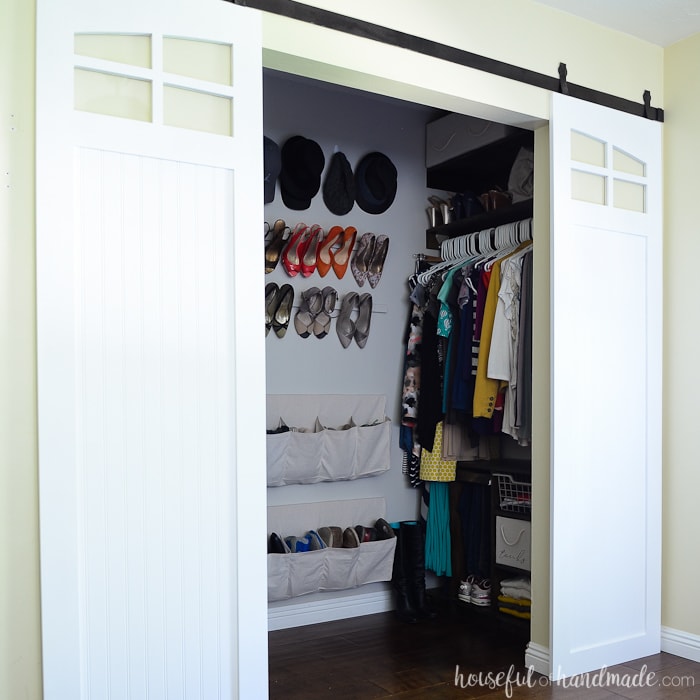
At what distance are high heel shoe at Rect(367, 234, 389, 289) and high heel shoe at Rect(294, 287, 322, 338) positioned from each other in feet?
1.17

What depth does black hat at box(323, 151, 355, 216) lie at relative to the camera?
4359 millimetres

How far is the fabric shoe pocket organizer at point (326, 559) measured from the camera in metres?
4.00

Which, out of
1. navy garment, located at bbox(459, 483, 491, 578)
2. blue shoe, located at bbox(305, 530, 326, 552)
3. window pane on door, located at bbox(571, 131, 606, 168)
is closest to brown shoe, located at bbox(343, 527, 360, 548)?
blue shoe, located at bbox(305, 530, 326, 552)

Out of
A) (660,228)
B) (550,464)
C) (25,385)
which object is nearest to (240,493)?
(25,385)

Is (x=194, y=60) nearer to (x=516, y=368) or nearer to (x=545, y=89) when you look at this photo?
(x=545, y=89)

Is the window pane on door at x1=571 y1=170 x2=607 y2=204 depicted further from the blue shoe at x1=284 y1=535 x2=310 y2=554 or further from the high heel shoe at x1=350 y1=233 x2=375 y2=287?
the blue shoe at x1=284 y1=535 x2=310 y2=554

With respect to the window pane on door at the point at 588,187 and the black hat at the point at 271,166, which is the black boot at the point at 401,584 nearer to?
the black hat at the point at 271,166

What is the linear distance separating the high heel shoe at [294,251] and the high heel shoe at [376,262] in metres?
0.44

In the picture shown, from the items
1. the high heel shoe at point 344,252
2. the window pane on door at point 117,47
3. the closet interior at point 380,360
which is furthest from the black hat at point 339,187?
the window pane on door at point 117,47

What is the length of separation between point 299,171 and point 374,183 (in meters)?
0.49

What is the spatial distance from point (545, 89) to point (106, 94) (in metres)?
1.86

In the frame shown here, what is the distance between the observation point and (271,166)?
13.4ft

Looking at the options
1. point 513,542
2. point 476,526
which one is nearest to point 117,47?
point 513,542

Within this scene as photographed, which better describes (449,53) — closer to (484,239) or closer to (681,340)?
(484,239)
